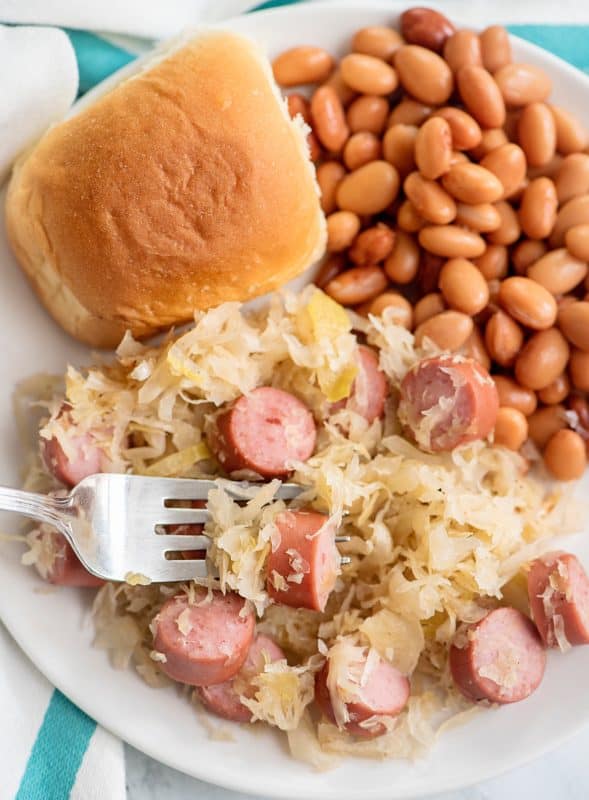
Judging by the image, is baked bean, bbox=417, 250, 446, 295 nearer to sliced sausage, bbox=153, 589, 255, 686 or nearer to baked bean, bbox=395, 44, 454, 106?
baked bean, bbox=395, 44, 454, 106

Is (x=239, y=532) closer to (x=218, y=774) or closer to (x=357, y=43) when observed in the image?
(x=218, y=774)

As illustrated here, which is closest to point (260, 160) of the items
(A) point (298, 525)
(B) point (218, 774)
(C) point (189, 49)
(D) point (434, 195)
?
(C) point (189, 49)

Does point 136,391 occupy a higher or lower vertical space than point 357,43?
lower

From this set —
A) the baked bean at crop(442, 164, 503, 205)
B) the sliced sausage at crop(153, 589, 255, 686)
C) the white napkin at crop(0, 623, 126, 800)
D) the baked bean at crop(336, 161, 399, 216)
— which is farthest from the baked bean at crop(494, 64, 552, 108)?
the white napkin at crop(0, 623, 126, 800)

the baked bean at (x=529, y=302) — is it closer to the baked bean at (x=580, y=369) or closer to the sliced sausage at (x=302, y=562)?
the baked bean at (x=580, y=369)

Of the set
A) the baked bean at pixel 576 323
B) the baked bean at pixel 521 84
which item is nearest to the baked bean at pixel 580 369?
the baked bean at pixel 576 323

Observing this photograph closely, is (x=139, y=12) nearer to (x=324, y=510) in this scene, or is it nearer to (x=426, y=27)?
(x=426, y=27)
